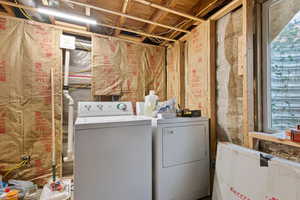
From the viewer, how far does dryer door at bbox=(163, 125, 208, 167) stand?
4.99 feet

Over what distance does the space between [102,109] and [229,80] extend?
5.32ft

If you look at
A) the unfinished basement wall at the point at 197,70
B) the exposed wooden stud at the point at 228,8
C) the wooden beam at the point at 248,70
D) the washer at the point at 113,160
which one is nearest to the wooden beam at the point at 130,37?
the unfinished basement wall at the point at 197,70

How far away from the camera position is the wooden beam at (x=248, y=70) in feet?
4.75

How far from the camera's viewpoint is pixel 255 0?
1494mm

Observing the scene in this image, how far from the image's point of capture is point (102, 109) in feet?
6.18

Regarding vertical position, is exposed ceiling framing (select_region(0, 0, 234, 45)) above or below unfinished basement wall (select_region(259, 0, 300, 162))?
above

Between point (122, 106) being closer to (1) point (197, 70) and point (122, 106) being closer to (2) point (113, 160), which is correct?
(2) point (113, 160)

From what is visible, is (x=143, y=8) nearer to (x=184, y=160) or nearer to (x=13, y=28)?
(x=13, y=28)

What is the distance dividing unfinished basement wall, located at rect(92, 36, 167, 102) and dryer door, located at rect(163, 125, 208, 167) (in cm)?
131

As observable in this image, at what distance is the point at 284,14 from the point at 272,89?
27.3 inches

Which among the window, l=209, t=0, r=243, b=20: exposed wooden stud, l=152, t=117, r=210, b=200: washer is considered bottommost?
l=152, t=117, r=210, b=200: washer

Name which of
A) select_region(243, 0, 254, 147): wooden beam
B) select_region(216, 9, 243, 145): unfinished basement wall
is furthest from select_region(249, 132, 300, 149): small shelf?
select_region(216, 9, 243, 145): unfinished basement wall

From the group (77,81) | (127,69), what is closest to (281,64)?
(127,69)

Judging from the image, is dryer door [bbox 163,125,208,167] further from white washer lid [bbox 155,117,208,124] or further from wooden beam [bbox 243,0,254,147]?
wooden beam [bbox 243,0,254,147]
